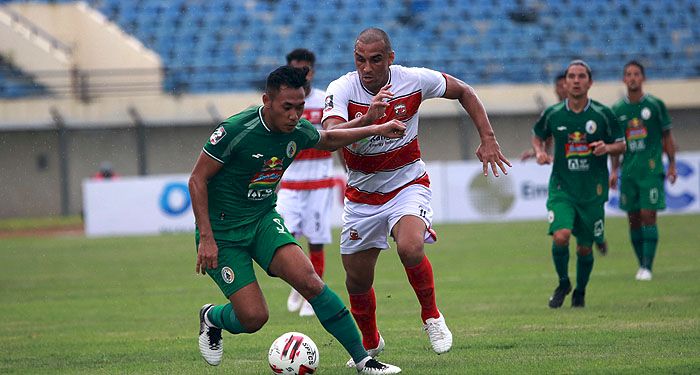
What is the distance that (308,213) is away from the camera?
11.9 meters

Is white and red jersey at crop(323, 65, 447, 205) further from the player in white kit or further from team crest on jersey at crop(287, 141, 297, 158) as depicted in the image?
team crest on jersey at crop(287, 141, 297, 158)

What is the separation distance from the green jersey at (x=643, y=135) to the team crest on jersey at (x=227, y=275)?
7817 millimetres

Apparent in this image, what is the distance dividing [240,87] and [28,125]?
6258mm

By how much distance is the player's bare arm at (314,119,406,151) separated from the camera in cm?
715

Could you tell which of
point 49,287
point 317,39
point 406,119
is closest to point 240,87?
point 317,39

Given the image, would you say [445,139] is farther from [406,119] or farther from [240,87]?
[406,119]

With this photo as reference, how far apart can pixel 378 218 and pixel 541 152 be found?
11.4 feet

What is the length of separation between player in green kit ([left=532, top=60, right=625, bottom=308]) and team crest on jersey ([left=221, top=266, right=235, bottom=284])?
441 cm

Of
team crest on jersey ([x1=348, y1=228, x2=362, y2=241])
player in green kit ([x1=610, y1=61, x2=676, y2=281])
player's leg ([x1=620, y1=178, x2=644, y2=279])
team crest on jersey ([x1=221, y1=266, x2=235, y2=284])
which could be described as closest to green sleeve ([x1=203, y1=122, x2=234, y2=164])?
team crest on jersey ([x1=221, y1=266, x2=235, y2=284])

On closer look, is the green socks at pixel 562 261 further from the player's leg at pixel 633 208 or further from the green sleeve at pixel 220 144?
the green sleeve at pixel 220 144

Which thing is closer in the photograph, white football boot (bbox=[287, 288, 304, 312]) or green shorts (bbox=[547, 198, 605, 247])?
green shorts (bbox=[547, 198, 605, 247])

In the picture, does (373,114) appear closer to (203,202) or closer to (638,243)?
(203,202)

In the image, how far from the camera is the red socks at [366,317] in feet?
26.1

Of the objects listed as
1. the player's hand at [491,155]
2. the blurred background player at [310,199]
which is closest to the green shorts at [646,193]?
the blurred background player at [310,199]
